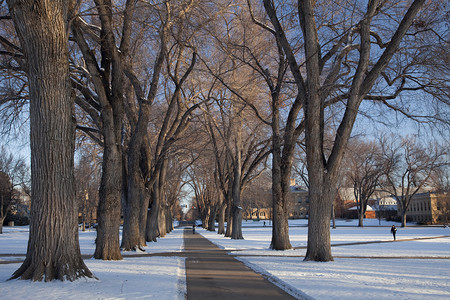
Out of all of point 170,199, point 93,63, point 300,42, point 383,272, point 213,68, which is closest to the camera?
point 383,272

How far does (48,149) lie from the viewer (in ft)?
29.6

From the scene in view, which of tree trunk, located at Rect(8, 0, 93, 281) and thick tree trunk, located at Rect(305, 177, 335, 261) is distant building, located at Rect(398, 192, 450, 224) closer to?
thick tree trunk, located at Rect(305, 177, 335, 261)

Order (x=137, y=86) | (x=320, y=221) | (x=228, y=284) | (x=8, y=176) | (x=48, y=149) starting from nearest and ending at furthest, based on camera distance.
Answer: (x=48, y=149)
(x=228, y=284)
(x=320, y=221)
(x=137, y=86)
(x=8, y=176)

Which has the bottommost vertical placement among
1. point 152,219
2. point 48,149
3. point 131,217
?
point 152,219

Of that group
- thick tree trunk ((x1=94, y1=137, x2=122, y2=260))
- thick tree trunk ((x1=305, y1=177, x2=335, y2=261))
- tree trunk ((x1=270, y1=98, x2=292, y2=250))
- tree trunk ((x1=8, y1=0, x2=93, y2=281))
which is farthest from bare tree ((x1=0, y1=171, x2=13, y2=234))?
tree trunk ((x1=8, y1=0, x2=93, y2=281))

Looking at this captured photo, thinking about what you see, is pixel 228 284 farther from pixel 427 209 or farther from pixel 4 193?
pixel 427 209

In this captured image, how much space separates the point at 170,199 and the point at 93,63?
45.0 m

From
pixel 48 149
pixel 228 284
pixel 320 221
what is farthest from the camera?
pixel 320 221

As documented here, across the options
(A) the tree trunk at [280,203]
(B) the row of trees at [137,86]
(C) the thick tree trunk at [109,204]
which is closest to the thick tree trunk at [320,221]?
(B) the row of trees at [137,86]

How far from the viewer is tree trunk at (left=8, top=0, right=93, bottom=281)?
8852 mm

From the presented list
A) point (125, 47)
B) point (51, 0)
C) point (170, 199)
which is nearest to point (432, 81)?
point (125, 47)

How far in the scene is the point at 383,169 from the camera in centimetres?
5397

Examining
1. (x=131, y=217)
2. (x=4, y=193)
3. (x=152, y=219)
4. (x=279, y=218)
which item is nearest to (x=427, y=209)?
(x=152, y=219)

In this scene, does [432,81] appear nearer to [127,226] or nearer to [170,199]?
[127,226]
